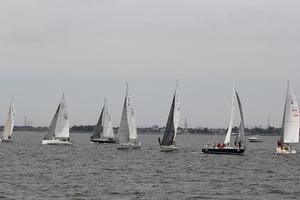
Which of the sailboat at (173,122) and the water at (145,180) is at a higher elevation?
the sailboat at (173,122)

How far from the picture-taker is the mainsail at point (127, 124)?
309ft

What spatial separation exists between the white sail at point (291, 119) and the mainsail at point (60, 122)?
3860 cm

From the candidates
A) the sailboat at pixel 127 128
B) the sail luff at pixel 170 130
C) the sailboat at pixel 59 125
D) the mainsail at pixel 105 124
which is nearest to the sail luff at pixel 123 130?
the sailboat at pixel 127 128

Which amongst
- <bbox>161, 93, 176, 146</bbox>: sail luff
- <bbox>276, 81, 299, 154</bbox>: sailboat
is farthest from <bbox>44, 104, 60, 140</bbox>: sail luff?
<bbox>276, 81, 299, 154</bbox>: sailboat

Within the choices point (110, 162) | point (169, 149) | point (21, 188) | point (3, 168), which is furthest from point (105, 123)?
point (21, 188)

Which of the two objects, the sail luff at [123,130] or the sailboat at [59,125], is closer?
the sail luff at [123,130]

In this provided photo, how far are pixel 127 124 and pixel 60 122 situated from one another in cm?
1728

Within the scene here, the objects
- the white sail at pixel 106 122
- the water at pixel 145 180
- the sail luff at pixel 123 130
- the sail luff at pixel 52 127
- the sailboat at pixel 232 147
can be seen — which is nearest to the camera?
the water at pixel 145 180

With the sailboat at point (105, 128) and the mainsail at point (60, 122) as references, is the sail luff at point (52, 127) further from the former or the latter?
the sailboat at point (105, 128)

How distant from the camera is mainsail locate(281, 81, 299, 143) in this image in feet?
275

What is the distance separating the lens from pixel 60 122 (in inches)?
4245

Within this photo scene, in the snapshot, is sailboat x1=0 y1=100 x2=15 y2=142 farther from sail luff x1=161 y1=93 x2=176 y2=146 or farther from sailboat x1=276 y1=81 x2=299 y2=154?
sailboat x1=276 y1=81 x2=299 y2=154

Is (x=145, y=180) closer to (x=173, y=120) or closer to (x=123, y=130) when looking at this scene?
(x=173, y=120)

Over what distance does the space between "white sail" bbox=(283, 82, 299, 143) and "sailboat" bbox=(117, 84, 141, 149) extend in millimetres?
22492
